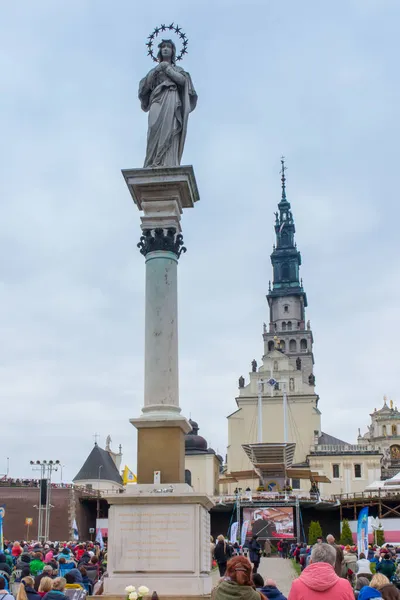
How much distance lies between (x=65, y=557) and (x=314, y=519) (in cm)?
4380

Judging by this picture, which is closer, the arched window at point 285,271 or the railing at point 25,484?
the railing at point 25,484

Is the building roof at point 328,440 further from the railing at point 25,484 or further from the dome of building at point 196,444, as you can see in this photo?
the railing at point 25,484

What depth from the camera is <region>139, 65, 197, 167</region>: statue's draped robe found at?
14875 millimetres

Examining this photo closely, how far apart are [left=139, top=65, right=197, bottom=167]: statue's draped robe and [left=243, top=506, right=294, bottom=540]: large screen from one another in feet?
119

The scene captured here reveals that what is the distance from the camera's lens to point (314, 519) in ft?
190

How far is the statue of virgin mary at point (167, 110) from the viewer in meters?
14.9

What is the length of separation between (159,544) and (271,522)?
121 feet

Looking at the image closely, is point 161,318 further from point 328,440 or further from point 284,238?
point 284,238

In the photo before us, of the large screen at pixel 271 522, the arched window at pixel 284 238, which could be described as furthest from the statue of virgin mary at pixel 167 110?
the arched window at pixel 284 238

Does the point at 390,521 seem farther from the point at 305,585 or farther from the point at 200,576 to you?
the point at 305,585

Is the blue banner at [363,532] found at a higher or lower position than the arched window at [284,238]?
lower

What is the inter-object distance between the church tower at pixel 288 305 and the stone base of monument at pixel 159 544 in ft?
258

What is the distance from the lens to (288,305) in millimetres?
99000

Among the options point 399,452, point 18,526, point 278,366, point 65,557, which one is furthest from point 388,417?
point 65,557
